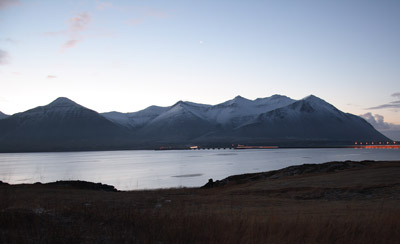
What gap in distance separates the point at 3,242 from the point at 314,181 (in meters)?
26.5

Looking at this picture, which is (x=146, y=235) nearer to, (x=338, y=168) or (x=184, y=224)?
(x=184, y=224)

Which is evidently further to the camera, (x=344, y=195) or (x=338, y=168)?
(x=338, y=168)

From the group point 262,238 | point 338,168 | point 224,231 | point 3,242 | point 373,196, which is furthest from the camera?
point 338,168

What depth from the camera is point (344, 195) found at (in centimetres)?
2322

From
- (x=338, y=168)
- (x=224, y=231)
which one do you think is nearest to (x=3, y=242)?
(x=224, y=231)

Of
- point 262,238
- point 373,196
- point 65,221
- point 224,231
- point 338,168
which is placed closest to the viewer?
point 262,238

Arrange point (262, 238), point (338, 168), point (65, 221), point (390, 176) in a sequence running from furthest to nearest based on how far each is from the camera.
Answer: point (338, 168)
point (390, 176)
point (65, 221)
point (262, 238)

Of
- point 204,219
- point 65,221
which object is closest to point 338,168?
point 204,219

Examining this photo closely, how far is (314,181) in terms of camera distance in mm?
30609

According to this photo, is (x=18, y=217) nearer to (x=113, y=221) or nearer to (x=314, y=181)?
(x=113, y=221)

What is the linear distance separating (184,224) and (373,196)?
16.3 metres

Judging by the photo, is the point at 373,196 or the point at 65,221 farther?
the point at 373,196

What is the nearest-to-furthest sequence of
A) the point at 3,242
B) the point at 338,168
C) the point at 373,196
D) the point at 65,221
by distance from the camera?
1. the point at 3,242
2. the point at 65,221
3. the point at 373,196
4. the point at 338,168

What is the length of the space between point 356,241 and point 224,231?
3.49 meters
